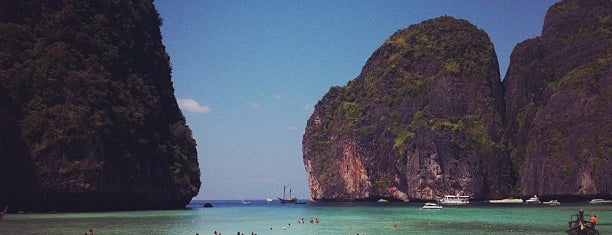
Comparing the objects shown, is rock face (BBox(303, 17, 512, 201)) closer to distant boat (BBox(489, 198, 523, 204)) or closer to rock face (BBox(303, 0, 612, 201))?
rock face (BBox(303, 0, 612, 201))

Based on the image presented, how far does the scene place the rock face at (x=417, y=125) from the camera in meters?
129

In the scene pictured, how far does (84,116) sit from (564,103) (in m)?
86.6

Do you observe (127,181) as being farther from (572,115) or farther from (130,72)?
(572,115)

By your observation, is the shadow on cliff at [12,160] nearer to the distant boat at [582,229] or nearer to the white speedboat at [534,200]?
the distant boat at [582,229]

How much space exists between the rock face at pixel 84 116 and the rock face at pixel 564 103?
63.2 m

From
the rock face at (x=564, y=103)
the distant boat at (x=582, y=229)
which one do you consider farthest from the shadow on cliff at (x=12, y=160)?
the rock face at (x=564, y=103)

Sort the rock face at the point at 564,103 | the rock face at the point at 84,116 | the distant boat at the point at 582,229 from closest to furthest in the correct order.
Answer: the distant boat at the point at 582,229 < the rock face at the point at 84,116 < the rock face at the point at 564,103

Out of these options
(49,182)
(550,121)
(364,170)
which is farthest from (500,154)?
(49,182)

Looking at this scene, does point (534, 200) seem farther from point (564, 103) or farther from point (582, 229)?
point (582, 229)

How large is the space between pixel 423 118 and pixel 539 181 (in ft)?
96.1

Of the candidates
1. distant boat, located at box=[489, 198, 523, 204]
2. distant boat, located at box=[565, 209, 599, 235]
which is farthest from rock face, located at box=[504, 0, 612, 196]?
distant boat, located at box=[565, 209, 599, 235]

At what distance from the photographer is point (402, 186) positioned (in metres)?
135

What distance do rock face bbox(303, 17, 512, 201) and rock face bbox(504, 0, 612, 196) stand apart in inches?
188

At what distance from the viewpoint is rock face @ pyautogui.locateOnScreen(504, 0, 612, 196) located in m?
111
